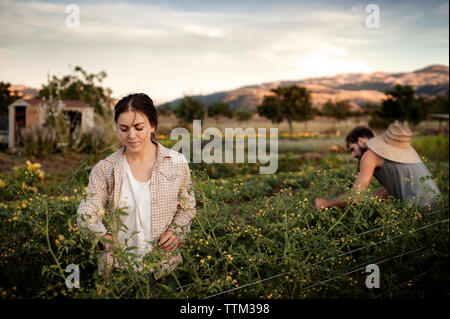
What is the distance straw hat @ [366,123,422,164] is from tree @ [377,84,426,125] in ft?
88.7

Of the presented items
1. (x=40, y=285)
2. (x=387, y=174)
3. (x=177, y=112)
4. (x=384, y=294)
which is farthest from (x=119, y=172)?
(x=177, y=112)

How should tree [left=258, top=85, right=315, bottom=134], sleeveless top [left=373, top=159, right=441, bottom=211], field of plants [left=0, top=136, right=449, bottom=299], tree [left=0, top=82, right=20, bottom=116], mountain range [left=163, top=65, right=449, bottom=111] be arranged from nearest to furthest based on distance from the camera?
field of plants [left=0, top=136, right=449, bottom=299]
sleeveless top [left=373, top=159, right=441, bottom=211]
tree [left=0, top=82, right=20, bottom=116]
tree [left=258, top=85, right=315, bottom=134]
mountain range [left=163, top=65, right=449, bottom=111]

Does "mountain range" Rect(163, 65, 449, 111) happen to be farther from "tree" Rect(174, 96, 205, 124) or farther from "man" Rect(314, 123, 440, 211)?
"man" Rect(314, 123, 440, 211)

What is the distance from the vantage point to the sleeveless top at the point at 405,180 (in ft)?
10.6

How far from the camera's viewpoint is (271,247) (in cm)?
222

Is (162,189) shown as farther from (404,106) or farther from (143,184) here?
(404,106)

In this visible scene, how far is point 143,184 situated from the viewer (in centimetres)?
216

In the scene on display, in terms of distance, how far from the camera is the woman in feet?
6.76

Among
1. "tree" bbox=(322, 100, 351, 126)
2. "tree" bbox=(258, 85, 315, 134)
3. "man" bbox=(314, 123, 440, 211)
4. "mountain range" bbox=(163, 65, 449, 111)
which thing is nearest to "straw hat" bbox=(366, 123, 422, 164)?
"man" bbox=(314, 123, 440, 211)

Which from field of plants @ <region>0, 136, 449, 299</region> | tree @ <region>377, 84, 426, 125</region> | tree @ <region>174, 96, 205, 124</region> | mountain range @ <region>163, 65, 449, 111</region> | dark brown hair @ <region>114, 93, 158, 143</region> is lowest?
field of plants @ <region>0, 136, 449, 299</region>

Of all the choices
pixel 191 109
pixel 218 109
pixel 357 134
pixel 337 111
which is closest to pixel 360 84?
pixel 337 111

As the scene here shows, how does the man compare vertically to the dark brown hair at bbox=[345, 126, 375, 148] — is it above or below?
below

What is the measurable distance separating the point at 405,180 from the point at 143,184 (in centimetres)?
235
